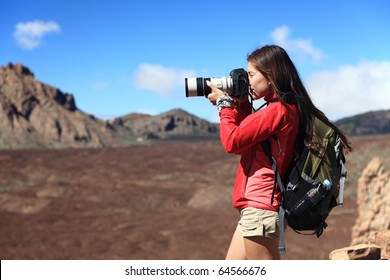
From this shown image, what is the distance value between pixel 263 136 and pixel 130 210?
23.4m

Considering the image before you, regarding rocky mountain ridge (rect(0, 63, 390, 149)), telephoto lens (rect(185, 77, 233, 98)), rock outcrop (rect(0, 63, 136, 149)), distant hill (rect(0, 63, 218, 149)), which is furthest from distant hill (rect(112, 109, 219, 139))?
telephoto lens (rect(185, 77, 233, 98))

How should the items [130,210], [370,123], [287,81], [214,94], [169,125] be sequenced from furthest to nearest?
[370,123]
[169,125]
[130,210]
[214,94]
[287,81]

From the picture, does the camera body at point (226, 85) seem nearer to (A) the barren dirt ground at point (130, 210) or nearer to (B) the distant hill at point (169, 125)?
(A) the barren dirt ground at point (130, 210)

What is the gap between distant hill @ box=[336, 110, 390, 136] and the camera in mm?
97250

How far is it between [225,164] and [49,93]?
47.9 metres

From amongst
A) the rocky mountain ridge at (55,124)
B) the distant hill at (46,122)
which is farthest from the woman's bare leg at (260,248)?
the distant hill at (46,122)

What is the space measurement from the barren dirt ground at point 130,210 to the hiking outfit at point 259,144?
13474mm

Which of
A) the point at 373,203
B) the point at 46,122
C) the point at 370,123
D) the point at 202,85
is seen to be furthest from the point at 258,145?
the point at 370,123

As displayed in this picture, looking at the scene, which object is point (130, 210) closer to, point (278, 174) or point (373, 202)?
point (373, 202)

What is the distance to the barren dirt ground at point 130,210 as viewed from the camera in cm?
1720

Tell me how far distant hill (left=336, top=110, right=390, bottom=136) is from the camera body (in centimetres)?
9601

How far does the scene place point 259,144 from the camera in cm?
254

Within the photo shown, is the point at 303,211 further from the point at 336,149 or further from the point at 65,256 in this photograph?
the point at 65,256
